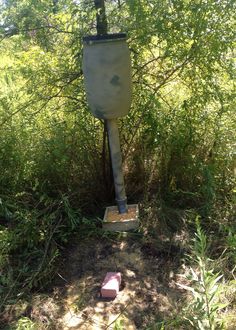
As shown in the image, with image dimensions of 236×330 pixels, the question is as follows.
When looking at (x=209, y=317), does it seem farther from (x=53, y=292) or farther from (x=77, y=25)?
(x=77, y=25)

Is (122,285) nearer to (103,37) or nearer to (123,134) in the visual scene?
(123,134)

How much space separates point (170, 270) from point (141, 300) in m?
0.35

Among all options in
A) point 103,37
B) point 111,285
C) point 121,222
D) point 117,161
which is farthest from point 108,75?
point 111,285

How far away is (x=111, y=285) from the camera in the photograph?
2.45 meters

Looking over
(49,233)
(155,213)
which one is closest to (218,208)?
(155,213)

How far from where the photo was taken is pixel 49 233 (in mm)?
2832

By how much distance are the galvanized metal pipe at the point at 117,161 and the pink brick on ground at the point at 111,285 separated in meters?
0.67

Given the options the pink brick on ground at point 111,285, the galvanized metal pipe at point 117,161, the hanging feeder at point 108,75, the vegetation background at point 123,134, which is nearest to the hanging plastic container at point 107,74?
the hanging feeder at point 108,75

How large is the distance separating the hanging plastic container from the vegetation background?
23 centimetres

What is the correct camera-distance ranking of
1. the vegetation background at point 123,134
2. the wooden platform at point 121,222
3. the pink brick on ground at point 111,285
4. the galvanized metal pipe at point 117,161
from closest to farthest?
the pink brick on ground at point 111,285, the vegetation background at point 123,134, the galvanized metal pipe at point 117,161, the wooden platform at point 121,222

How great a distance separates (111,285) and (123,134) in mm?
1276

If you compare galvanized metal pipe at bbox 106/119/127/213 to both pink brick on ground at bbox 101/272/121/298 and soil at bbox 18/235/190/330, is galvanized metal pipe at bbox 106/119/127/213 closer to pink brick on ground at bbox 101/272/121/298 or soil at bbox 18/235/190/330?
soil at bbox 18/235/190/330

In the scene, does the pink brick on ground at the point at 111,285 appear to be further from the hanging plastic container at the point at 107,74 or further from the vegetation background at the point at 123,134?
the hanging plastic container at the point at 107,74

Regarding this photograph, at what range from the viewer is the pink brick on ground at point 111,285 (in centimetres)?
241
